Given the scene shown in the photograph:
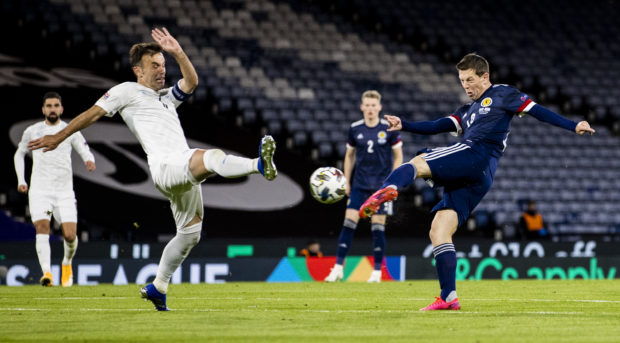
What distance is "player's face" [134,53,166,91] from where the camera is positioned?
7465mm

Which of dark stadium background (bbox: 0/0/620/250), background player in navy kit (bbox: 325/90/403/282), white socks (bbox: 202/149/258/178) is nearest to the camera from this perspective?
white socks (bbox: 202/149/258/178)

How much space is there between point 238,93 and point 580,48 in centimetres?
1016

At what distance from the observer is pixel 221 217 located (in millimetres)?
16656

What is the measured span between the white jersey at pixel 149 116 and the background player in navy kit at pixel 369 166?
5295 millimetres

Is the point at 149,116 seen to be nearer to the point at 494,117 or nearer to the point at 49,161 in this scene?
the point at 494,117

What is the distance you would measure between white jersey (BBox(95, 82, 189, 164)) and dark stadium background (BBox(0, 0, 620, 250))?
8.23 metres

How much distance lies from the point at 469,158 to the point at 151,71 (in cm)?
256

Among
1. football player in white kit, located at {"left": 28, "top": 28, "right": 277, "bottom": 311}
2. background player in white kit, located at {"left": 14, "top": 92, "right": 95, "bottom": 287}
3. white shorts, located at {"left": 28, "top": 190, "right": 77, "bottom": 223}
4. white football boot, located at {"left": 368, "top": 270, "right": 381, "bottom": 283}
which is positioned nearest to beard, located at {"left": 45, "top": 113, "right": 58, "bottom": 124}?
background player in white kit, located at {"left": 14, "top": 92, "right": 95, "bottom": 287}

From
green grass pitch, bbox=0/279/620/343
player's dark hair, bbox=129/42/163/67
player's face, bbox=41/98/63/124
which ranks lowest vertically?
green grass pitch, bbox=0/279/620/343

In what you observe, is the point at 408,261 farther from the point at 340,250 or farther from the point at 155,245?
the point at 155,245

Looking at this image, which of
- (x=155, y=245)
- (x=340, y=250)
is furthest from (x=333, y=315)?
(x=155, y=245)

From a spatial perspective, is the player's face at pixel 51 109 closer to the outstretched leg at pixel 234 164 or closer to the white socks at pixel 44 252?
the white socks at pixel 44 252

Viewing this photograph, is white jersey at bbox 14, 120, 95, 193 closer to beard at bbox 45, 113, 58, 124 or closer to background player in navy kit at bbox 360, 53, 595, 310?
beard at bbox 45, 113, 58, 124

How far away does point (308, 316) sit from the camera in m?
6.72
